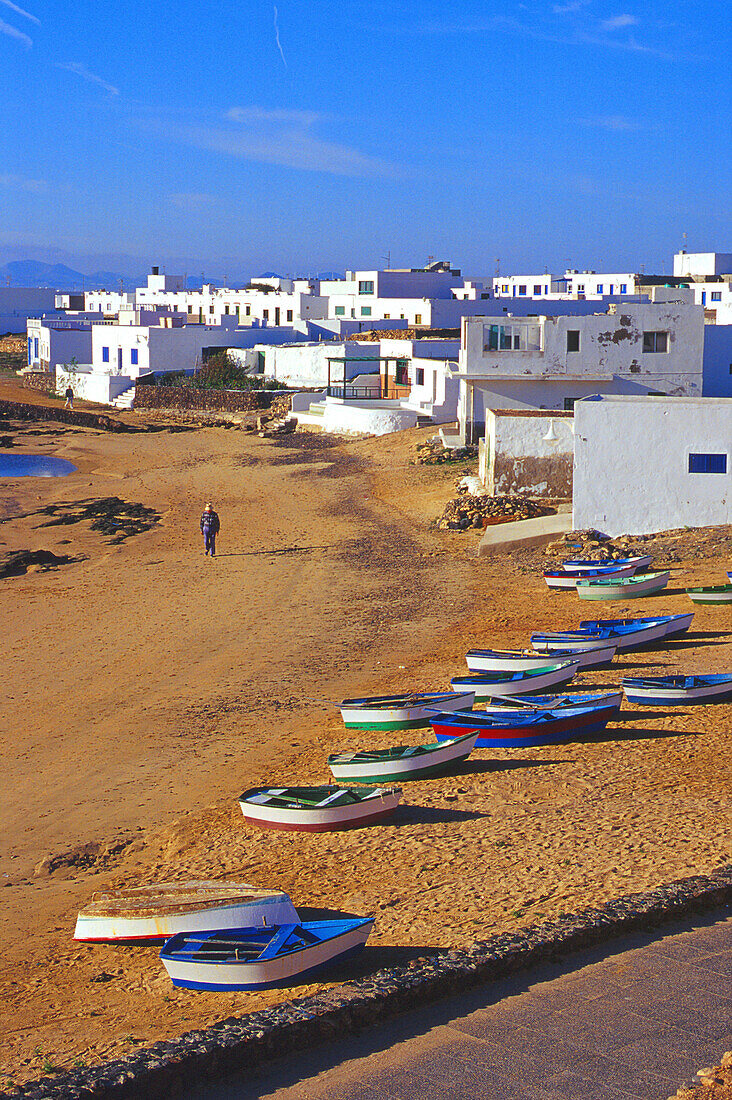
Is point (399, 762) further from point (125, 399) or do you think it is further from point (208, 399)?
point (125, 399)

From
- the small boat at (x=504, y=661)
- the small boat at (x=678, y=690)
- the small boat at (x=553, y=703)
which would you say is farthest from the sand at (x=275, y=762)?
the small boat at (x=504, y=661)

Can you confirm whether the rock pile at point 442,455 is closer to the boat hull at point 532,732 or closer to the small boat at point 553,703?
the small boat at point 553,703

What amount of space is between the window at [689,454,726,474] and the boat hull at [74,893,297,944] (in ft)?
59.3

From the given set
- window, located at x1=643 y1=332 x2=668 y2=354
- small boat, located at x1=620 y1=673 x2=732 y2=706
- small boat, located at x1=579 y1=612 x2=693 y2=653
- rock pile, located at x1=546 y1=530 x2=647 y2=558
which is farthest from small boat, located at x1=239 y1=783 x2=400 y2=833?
window, located at x1=643 y1=332 x2=668 y2=354

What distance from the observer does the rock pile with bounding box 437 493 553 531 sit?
28.1m

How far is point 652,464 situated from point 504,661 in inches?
397

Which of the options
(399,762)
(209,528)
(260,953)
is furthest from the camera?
(209,528)

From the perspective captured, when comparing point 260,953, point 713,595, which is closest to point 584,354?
point 713,595

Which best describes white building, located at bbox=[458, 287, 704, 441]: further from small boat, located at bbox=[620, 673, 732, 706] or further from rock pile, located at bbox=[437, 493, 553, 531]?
small boat, located at bbox=[620, 673, 732, 706]

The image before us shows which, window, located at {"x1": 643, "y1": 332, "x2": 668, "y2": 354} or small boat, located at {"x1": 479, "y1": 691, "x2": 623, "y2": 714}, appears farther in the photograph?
window, located at {"x1": 643, "y1": 332, "x2": 668, "y2": 354}

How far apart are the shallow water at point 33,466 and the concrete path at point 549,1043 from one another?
38.1m

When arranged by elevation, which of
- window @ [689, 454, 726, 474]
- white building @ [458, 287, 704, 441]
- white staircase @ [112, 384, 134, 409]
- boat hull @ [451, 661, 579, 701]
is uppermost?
white building @ [458, 287, 704, 441]

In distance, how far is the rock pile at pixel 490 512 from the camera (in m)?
28.1

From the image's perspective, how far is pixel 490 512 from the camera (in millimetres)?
28391
